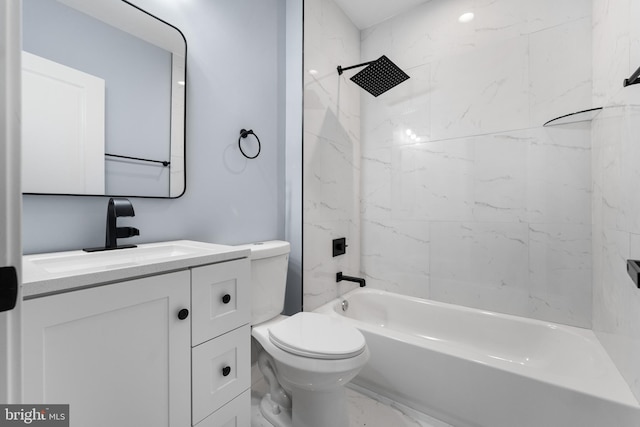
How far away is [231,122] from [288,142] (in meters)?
0.43

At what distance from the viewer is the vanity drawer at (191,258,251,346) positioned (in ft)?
3.08

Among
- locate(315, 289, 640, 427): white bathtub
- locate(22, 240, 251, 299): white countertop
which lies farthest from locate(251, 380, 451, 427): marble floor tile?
locate(22, 240, 251, 299): white countertop

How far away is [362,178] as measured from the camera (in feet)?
8.16

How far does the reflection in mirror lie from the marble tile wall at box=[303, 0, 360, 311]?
841 mm

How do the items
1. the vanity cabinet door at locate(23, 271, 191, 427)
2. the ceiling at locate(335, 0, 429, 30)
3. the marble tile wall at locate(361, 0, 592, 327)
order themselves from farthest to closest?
the ceiling at locate(335, 0, 429, 30) < the marble tile wall at locate(361, 0, 592, 327) < the vanity cabinet door at locate(23, 271, 191, 427)

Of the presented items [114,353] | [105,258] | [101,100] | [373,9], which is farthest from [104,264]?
[373,9]

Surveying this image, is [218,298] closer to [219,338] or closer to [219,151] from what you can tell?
[219,338]

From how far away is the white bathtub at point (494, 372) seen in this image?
3.72 ft

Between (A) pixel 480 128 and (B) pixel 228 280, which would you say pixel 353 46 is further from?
(B) pixel 228 280

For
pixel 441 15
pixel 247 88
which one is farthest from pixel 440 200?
pixel 247 88

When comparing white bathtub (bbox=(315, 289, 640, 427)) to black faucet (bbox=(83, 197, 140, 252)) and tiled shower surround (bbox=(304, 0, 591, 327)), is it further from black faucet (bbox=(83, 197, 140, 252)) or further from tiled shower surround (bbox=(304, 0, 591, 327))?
black faucet (bbox=(83, 197, 140, 252))

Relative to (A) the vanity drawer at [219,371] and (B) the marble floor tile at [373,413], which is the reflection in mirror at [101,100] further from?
(B) the marble floor tile at [373,413]

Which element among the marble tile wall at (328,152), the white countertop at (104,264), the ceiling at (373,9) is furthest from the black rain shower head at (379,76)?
the white countertop at (104,264)

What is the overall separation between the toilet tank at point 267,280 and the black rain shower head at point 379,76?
4.24 feet
